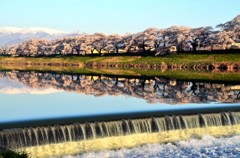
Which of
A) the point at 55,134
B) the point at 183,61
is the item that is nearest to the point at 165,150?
the point at 55,134

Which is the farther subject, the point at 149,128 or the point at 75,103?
the point at 75,103

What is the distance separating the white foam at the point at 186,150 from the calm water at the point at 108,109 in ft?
3.12

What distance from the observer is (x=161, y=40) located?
11638cm

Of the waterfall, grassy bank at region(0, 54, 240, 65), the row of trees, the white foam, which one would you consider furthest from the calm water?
the row of trees

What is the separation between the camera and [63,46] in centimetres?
15925

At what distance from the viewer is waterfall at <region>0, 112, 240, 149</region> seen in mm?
25141

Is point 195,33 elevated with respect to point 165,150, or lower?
elevated

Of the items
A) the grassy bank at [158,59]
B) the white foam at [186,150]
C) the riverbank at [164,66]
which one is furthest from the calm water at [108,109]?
the grassy bank at [158,59]

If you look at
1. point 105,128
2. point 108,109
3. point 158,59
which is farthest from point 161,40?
point 105,128

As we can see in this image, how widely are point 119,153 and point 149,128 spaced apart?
11.1 ft

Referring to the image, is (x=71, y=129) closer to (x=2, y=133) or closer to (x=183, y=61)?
(x=2, y=133)

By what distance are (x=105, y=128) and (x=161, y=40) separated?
299ft

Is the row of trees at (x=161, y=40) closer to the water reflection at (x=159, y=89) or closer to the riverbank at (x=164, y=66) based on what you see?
the riverbank at (x=164, y=66)

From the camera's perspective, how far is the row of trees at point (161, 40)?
330 feet
